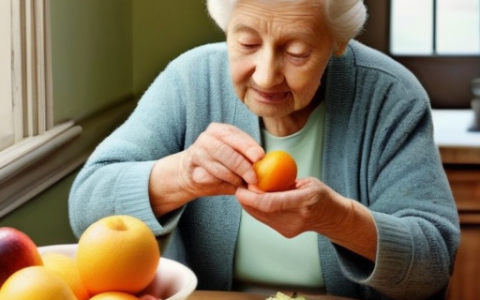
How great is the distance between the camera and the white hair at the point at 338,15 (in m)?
1.44

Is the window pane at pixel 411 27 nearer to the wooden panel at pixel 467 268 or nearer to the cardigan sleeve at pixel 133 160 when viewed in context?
the wooden panel at pixel 467 268

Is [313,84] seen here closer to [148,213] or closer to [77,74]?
[148,213]

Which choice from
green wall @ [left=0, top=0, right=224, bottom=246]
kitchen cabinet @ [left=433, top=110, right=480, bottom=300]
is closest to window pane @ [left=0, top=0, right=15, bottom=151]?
green wall @ [left=0, top=0, right=224, bottom=246]

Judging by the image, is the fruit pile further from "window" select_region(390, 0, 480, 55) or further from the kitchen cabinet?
"window" select_region(390, 0, 480, 55)

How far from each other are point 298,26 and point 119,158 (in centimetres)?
40

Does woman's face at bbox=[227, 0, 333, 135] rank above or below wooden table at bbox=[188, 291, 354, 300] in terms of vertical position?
above

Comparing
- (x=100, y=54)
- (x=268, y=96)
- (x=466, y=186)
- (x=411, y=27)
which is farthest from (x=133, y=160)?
(x=411, y=27)

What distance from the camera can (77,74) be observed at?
223 centimetres

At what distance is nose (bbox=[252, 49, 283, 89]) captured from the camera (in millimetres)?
1407

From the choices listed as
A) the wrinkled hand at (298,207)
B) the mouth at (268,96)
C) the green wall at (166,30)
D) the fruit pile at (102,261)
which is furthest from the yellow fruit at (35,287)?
the green wall at (166,30)

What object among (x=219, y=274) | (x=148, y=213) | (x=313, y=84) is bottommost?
(x=219, y=274)

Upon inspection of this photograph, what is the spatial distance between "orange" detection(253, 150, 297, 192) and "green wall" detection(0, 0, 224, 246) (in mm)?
691

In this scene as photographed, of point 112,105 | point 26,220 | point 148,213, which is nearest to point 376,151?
point 148,213

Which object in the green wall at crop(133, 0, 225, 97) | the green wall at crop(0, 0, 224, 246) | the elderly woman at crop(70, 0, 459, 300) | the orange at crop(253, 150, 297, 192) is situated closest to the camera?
the orange at crop(253, 150, 297, 192)
